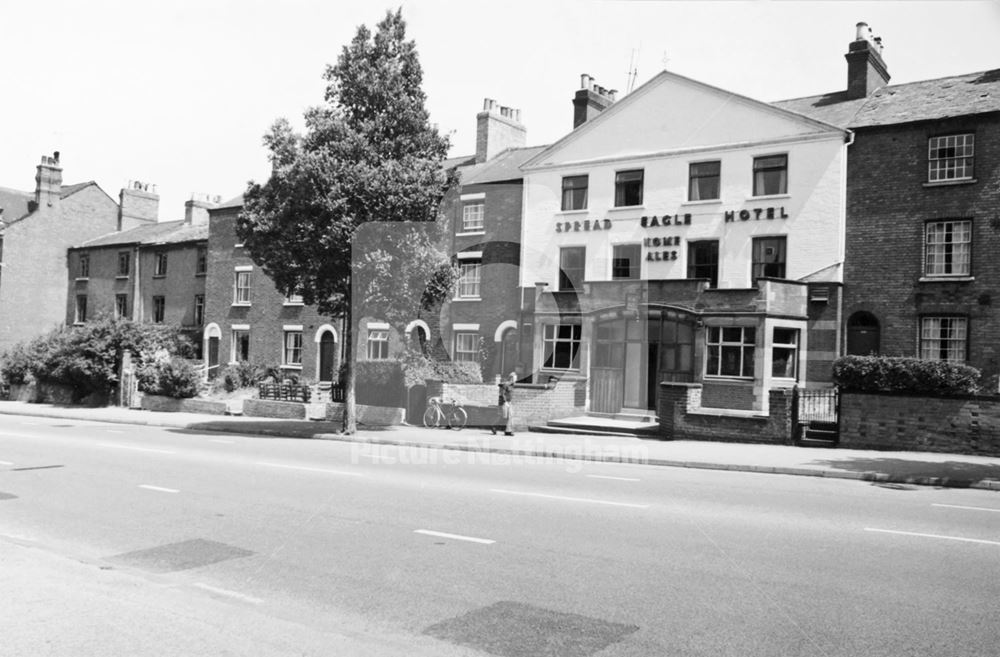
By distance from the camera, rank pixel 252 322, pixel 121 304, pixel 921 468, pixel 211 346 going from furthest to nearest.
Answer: pixel 121 304, pixel 211 346, pixel 252 322, pixel 921 468

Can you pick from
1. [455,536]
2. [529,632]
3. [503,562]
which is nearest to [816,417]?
[455,536]

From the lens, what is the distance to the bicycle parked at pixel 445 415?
2491 centimetres

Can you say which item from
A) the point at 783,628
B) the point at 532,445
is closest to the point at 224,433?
the point at 532,445

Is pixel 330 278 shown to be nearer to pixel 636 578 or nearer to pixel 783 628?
pixel 636 578

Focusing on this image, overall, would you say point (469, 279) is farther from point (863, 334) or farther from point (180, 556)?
point (180, 556)

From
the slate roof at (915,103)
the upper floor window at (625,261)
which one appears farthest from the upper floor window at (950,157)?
the upper floor window at (625,261)

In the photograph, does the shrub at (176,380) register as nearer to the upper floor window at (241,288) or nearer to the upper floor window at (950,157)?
the upper floor window at (241,288)

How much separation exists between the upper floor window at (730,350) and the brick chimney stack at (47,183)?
45.1 metres

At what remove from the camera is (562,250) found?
3080 cm

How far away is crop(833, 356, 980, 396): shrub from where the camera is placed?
19078 mm

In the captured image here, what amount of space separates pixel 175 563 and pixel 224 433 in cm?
1665

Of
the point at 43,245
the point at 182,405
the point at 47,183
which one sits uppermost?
the point at 47,183

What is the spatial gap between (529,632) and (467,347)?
26.9 meters

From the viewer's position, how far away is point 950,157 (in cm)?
2367
